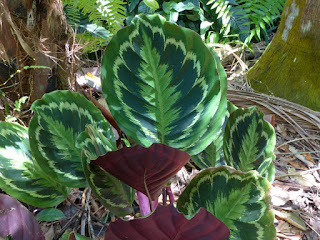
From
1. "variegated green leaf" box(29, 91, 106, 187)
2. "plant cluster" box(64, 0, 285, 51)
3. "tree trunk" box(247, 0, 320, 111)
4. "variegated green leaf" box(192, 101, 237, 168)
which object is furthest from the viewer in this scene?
"plant cluster" box(64, 0, 285, 51)

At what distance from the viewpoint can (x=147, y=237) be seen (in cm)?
54

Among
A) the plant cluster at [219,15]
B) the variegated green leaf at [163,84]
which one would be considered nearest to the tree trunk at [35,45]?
the variegated green leaf at [163,84]

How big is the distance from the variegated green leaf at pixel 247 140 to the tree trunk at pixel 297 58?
91cm

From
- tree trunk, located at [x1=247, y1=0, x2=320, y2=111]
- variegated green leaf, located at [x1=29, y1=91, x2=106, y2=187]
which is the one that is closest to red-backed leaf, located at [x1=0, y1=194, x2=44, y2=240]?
variegated green leaf, located at [x1=29, y1=91, x2=106, y2=187]

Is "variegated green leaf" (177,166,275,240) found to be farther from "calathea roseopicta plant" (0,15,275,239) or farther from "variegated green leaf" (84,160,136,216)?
"variegated green leaf" (84,160,136,216)

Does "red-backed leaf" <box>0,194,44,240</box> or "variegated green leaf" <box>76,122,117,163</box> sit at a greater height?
"variegated green leaf" <box>76,122,117,163</box>

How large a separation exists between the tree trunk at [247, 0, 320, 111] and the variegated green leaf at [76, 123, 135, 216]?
3.74ft

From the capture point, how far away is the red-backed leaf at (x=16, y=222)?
624mm

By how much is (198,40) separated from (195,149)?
22 cm

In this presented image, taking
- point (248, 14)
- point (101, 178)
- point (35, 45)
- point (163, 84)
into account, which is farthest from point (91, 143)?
point (248, 14)

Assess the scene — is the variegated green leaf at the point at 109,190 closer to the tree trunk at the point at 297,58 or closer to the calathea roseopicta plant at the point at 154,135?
the calathea roseopicta plant at the point at 154,135

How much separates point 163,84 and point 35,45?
1.62 ft

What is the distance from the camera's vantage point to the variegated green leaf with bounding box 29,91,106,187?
0.74 meters

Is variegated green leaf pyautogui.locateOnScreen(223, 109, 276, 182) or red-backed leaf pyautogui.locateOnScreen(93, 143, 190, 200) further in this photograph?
variegated green leaf pyautogui.locateOnScreen(223, 109, 276, 182)
